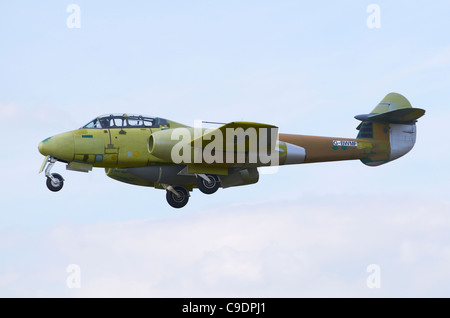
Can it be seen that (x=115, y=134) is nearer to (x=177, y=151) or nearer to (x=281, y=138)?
(x=177, y=151)

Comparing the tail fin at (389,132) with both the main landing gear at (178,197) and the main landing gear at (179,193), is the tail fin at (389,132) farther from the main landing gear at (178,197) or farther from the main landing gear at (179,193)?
the main landing gear at (178,197)

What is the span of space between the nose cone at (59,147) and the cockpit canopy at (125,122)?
0.99 meters

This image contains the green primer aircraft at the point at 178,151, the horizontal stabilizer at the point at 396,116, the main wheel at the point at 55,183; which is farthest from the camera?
the horizontal stabilizer at the point at 396,116

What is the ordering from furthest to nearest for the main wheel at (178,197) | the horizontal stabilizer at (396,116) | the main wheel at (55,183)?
the horizontal stabilizer at (396,116), the main wheel at (178,197), the main wheel at (55,183)

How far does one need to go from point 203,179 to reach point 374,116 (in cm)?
734

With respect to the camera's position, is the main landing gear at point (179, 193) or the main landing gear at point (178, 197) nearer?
the main landing gear at point (179, 193)

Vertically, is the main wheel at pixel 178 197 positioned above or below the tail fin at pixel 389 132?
below

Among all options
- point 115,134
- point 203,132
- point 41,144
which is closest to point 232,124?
point 203,132

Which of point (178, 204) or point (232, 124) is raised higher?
point (232, 124)

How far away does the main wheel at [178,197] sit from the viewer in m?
32.5

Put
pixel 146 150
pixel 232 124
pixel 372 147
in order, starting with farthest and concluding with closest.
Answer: pixel 372 147
pixel 146 150
pixel 232 124

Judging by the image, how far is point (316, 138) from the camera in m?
32.7

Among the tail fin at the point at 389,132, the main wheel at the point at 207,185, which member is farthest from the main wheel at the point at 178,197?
the tail fin at the point at 389,132

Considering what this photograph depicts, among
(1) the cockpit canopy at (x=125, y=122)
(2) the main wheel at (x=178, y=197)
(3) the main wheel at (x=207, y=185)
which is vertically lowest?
(2) the main wheel at (x=178, y=197)
